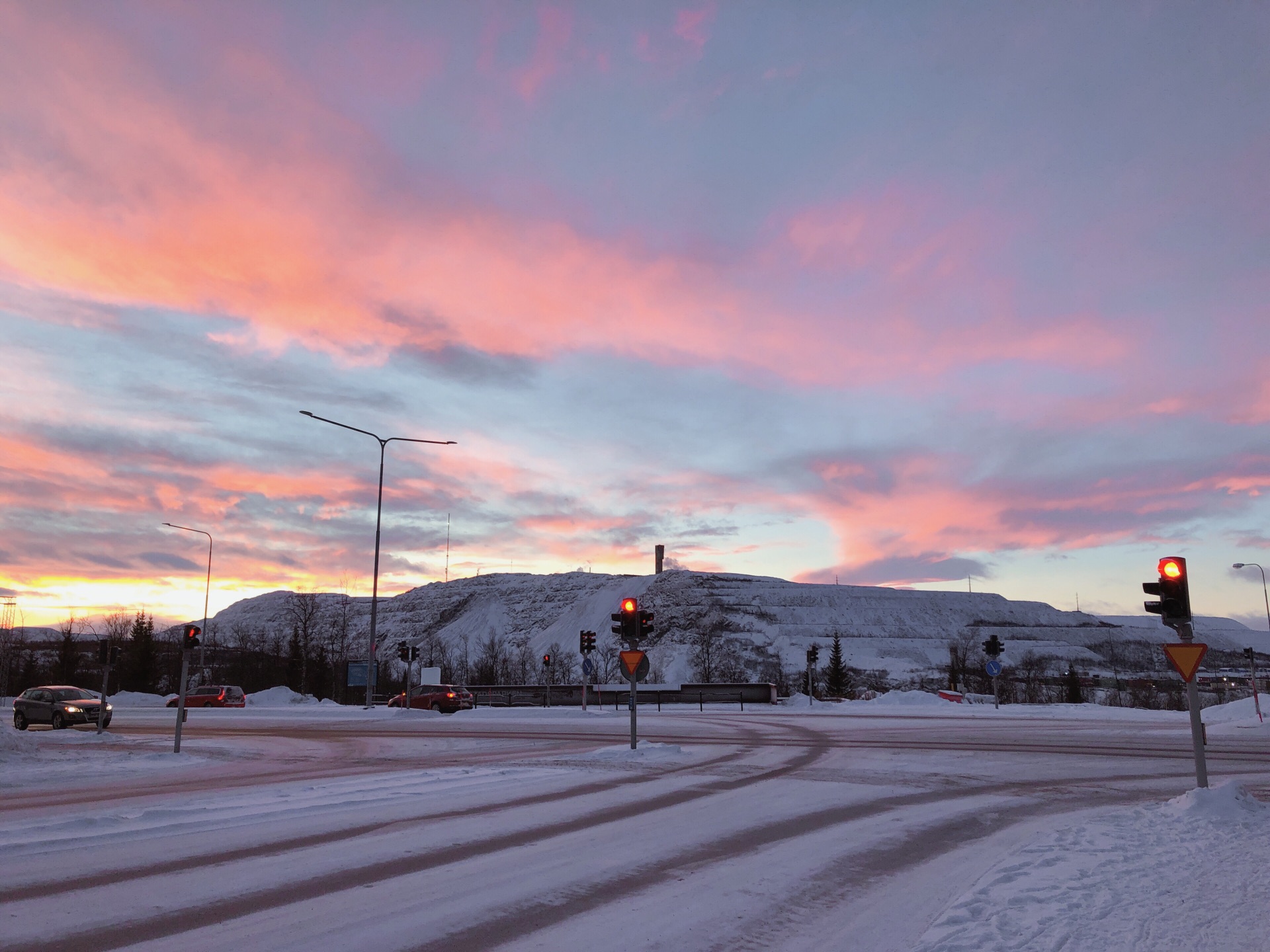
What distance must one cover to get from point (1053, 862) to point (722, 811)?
458 centimetres

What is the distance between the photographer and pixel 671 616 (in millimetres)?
188750

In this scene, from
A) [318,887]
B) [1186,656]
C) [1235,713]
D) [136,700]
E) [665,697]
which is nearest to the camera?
[318,887]

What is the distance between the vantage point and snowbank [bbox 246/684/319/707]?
5869cm

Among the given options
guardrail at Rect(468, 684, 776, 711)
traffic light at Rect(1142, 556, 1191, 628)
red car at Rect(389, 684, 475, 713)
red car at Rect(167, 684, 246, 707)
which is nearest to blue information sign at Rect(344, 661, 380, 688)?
red car at Rect(389, 684, 475, 713)

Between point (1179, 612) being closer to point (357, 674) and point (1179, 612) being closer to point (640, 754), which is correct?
point (640, 754)

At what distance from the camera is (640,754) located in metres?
19.3

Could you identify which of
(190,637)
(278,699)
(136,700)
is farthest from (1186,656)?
(136,700)

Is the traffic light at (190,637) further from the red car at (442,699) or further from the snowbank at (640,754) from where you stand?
the red car at (442,699)

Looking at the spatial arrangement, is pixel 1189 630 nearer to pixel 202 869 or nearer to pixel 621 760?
pixel 621 760

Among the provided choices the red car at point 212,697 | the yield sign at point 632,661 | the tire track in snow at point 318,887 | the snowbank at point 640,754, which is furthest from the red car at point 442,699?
the tire track in snow at point 318,887

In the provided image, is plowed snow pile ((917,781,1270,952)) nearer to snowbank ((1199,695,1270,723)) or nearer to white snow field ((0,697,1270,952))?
white snow field ((0,697,1270,952))

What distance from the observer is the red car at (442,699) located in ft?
146

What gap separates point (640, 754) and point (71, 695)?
2583cm

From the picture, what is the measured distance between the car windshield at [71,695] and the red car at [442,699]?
15153 millimetres
